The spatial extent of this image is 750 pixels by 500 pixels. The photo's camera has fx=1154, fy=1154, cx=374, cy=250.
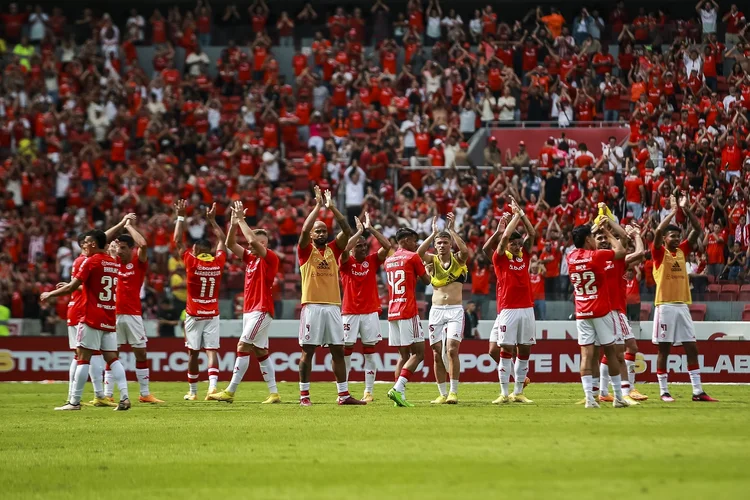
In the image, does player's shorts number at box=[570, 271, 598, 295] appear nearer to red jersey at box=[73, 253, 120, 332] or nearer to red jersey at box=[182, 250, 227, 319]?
red jersey at box=[182, 250, 227, 319]

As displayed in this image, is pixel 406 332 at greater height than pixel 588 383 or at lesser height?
greater

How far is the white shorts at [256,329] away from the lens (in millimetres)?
19438

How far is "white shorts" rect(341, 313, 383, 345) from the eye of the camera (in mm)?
19766

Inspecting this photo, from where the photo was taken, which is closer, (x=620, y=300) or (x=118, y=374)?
Answer: (x=118, y=374)

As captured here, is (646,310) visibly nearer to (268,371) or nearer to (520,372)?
(520,372)

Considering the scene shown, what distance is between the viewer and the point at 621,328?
19.3 metres

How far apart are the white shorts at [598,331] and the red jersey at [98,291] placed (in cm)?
717

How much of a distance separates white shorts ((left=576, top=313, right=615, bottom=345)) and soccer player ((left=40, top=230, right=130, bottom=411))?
22.9 ft

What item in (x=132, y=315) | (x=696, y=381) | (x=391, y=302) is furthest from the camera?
(x=132, y=315)

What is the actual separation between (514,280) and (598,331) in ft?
7.40

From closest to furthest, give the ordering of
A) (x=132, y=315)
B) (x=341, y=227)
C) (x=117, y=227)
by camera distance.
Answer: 1. (x=341, y=227)
2. (x=117, y=227)
3. (x=132, y=315)

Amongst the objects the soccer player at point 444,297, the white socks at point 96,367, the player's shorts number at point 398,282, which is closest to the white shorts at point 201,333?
the white socks at point 96,367

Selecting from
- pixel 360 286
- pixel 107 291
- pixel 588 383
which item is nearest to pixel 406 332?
pixel 360 286

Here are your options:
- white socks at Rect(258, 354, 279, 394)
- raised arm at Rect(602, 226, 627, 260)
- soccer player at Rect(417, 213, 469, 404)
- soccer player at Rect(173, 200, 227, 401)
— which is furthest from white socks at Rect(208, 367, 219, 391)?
raised arm at Rect(602, 226, 627, 260)
